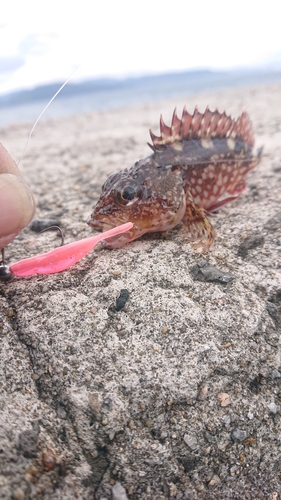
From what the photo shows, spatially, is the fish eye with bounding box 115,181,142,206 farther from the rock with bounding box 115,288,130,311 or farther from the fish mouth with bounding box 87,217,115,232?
the rock with bounding box 115,288,130,311

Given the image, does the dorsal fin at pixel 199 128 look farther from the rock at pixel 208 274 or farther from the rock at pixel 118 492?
the rock at pixel 118 492

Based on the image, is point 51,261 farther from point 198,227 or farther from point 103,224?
point 198,227

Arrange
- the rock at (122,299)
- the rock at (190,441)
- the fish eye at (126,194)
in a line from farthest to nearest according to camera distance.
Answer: the fish eye at (126,194) < the rock at (122,299) < the rock at (190,441)

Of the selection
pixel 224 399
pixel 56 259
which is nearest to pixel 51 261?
pixel 56 259

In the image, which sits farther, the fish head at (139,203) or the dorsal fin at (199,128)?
the dorsal fin at (199,128)

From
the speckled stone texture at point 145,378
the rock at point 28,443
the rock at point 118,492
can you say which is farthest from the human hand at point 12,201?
the rock at point 118,492

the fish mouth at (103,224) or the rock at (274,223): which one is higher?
the fish mouth at (103,224)

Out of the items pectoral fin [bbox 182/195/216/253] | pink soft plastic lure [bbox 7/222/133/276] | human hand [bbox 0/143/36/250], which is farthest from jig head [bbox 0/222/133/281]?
pectoral fin [bbox 182/195/216/253]
